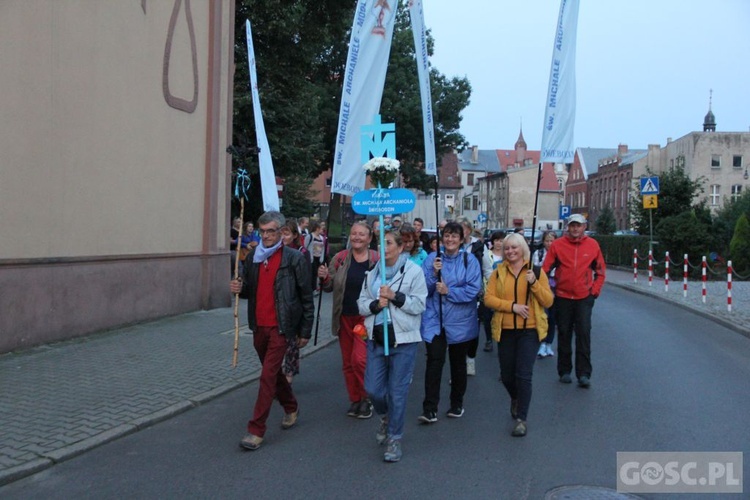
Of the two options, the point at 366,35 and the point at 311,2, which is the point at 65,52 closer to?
the point at 366,35

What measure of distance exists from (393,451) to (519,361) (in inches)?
57.1

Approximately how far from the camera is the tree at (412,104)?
36.1m

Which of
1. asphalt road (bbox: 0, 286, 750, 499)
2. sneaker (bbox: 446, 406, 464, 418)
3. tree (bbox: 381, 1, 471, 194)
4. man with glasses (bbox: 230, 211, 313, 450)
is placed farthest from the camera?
tree (bbox: 381, 1, 471, 194)

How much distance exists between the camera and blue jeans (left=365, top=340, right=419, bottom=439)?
5.36 meters

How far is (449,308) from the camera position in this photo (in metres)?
6.13

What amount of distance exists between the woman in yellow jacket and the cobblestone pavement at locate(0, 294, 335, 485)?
10.1ft

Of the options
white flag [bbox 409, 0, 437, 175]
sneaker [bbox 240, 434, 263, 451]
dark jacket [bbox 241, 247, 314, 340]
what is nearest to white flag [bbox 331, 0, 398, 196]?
white flag [bbox 409, 0, 437, 175]

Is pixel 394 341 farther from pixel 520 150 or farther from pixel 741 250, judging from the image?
pixel 520 150

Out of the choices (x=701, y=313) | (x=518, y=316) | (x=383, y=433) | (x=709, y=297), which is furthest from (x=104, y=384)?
(x=709, y=297)

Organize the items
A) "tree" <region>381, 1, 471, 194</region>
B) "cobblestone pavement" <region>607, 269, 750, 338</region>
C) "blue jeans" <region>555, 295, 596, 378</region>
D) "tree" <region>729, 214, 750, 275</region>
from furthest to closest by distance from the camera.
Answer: "tree" <region>381, 1, 471, 194</region> → "tree" <region>729, 214, 750, 275</region> → "cobblestone pavement" <region>607, 269, 750, 338</region> → "blue jeans" <region>555, 295, 596, 378</region>

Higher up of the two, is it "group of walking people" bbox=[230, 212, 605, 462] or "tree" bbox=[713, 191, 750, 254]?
"tree" bbox=[713, 191, 750, 254]

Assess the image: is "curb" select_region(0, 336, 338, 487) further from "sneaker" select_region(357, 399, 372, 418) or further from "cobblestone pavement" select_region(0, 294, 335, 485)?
"sneaker" select_region(357, 399, 372, 418)

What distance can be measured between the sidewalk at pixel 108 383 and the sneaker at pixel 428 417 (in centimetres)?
228

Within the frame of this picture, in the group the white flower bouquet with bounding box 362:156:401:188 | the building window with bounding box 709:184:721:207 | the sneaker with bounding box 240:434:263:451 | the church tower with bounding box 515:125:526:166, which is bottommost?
the sneaker with bounding box 240:434:263:451
